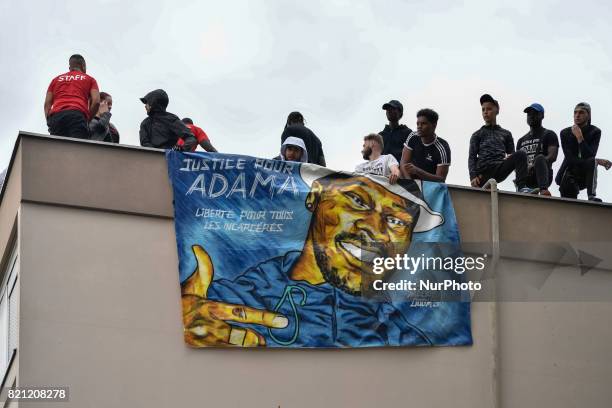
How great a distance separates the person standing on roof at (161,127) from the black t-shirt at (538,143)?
466 cm

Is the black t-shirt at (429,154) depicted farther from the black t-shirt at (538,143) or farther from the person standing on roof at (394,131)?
the black t-shirt at (538,143)

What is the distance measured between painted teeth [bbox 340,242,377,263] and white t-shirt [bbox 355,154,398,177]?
1093mm

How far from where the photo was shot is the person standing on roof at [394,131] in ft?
85.0

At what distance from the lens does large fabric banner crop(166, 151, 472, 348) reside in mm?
23438

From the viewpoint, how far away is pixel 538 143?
26047mm

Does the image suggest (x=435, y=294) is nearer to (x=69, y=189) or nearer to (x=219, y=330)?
(x=219, y=330)

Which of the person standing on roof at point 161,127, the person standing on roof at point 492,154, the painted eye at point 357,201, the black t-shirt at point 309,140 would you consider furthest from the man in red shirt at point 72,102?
the person standing on roof at point 492,154

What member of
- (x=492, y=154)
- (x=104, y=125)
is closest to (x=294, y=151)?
(x=104, y=125)

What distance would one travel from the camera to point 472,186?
25453 mm

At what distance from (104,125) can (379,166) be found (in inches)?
143

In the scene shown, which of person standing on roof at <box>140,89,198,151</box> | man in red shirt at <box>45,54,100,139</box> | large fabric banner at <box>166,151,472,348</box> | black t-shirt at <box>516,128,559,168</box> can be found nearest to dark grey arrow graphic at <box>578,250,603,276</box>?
black t-shirt at <box>516,128,559,168</box>

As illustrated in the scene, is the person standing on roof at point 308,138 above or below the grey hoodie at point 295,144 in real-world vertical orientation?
above

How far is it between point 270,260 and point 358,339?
1479 mm

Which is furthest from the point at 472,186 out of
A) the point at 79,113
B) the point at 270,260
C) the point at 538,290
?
the point at 79,113
